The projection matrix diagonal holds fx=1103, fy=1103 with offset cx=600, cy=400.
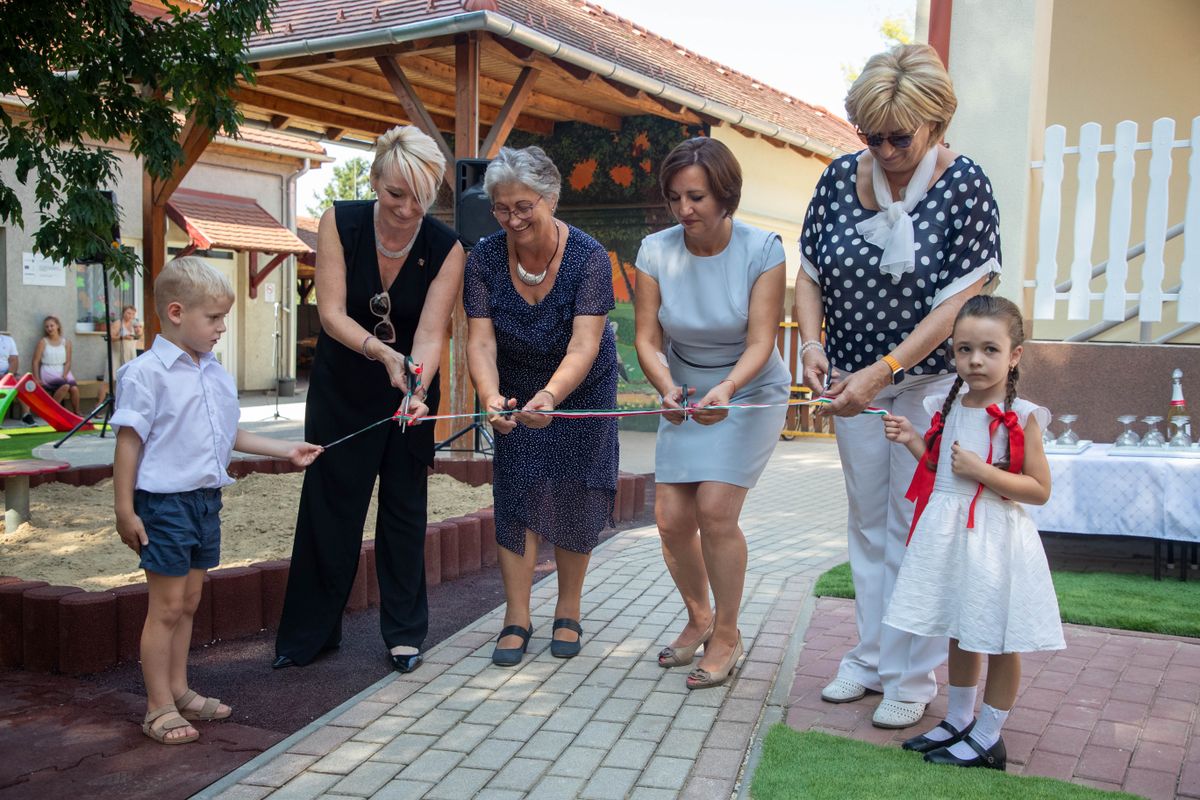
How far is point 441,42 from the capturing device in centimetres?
1055

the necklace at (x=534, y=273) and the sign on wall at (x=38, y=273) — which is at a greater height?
the sign on wall at (x=38, y=273)

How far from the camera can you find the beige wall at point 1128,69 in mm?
10172

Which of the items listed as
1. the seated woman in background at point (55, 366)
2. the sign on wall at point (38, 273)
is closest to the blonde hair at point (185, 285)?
the seated woman in background at point (55, 366)

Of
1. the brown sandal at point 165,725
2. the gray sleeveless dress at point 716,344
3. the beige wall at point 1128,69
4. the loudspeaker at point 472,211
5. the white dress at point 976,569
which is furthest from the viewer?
the beige wall at point 1128,69

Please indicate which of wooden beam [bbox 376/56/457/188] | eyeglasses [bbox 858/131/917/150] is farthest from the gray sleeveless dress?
wooden beam [bbox 376/56/457/188]

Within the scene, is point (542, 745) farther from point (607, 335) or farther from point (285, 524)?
point (285, 524)

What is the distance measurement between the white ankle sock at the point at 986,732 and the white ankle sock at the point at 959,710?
0.08 metres

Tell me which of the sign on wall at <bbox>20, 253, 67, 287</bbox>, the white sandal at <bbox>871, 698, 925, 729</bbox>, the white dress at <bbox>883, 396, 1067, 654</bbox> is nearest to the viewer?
the white dress at <bbox>883, 396, 1067, 654</bbox>

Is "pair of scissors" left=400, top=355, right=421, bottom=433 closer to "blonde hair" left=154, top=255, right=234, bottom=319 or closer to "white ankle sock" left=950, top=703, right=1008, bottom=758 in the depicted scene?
"blonde hair" left=154, top=255, right=234, bottom=319

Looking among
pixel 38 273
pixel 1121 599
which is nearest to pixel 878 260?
pixel 1121 599

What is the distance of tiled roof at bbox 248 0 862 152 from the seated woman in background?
6.86m

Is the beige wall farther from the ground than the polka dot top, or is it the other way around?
the beige wall

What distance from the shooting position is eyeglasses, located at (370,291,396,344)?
13.6ft

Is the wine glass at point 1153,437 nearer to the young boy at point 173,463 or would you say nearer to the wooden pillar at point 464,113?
the young boy at point 173,463
